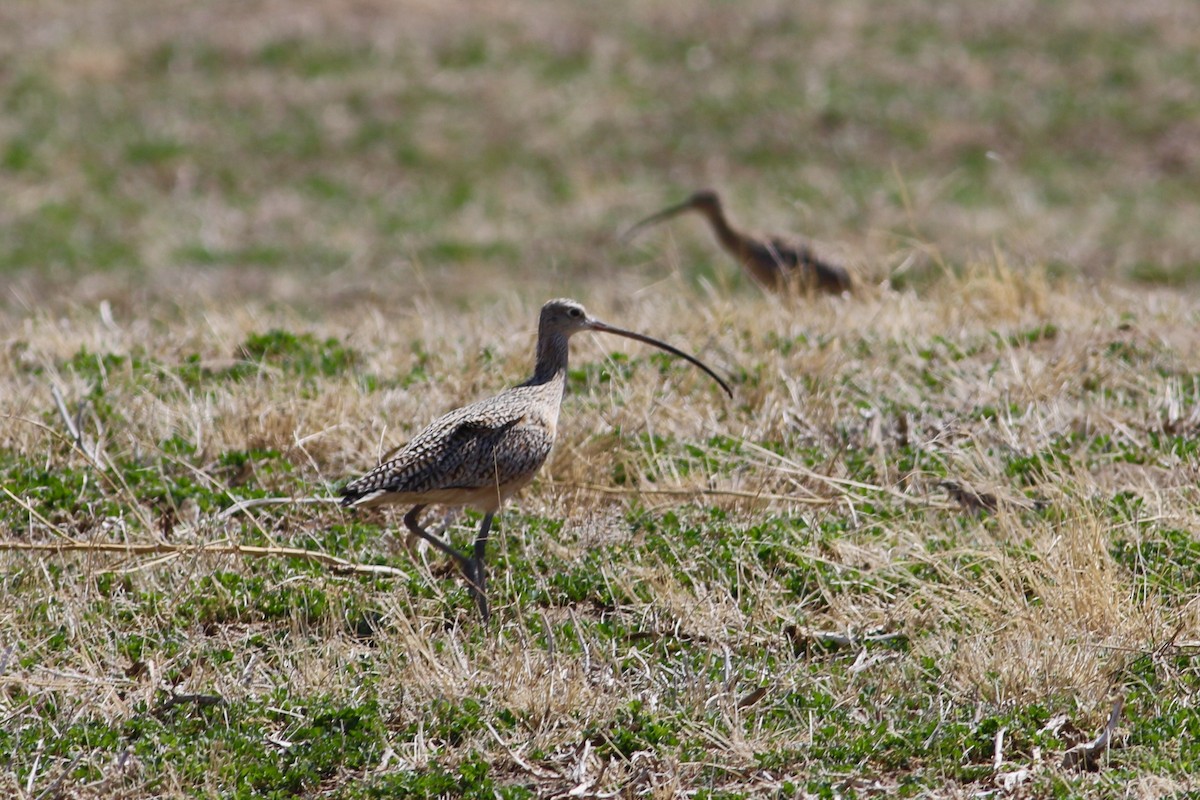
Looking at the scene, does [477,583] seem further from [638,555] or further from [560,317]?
[560,317]

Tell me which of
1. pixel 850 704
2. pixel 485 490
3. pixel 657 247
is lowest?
pixel 657 247

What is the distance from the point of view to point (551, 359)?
5938 millimetres

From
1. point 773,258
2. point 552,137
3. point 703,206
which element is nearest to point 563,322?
point 773,258

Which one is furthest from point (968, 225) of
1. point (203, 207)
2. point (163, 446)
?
point (163, 446)

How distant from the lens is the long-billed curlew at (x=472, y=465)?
5.11m

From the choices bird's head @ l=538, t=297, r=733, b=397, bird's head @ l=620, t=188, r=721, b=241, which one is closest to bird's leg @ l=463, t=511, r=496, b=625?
bird's head @ l=538, t=297, r=733, b=397

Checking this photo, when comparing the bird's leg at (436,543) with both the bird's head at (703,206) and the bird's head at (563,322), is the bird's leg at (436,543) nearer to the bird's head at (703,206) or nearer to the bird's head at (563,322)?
the bird's head at (563,322)

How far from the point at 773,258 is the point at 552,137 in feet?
23.7

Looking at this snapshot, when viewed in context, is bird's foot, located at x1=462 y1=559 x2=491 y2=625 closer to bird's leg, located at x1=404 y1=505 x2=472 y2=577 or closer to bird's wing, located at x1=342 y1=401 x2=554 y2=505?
bird's leg, located at x1=404 y1=505 x2=472 y2=577

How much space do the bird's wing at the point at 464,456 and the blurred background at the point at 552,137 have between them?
268 inches

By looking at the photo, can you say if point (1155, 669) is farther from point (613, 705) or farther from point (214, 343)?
point (214, 343)

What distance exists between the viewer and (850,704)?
186 inches

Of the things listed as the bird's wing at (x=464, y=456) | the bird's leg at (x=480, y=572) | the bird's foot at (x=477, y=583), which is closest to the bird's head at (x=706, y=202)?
the bird's wing at (x=464, y=456)

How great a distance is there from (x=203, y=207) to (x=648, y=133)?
202 inches
